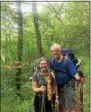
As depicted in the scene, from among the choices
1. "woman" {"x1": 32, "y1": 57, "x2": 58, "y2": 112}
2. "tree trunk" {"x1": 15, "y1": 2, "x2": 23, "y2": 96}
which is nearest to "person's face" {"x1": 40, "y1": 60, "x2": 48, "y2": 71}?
"woman" {"x1": 32, "y1": 57, "x2": 58, "y2": 112}

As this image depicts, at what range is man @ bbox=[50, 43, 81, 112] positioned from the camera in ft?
17.4

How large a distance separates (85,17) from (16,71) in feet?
10.8

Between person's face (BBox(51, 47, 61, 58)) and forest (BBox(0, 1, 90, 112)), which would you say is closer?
person's face (BBox(51, 47, 61, 58))

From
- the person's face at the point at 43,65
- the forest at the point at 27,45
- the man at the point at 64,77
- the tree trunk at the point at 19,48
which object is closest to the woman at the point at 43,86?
the person's face at the point at 43,65

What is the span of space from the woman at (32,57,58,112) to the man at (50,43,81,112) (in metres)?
0.19

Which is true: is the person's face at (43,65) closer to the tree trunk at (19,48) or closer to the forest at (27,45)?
the forest at (27,45)

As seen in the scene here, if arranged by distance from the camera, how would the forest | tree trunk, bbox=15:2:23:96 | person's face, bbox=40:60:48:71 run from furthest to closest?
tree trunk, bbox=15:2:23:96
the forest
person's face, bbox=40:60:48:71

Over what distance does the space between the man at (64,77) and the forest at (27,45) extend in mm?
2484

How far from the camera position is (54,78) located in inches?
206

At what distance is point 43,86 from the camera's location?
5168 mm

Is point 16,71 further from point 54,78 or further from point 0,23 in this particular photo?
point 54,78

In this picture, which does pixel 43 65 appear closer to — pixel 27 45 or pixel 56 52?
pixel 56 52

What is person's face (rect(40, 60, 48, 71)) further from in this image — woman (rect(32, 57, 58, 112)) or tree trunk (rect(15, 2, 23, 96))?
tree trunk (rect(15, 2, 23, 96))

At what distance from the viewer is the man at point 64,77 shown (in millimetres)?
5301
